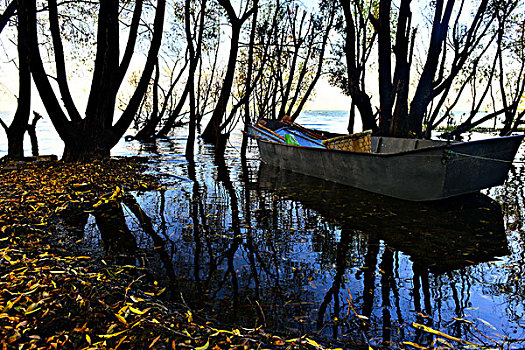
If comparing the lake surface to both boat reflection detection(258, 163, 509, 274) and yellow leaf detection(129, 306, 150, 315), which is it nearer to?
boat reflection detection(258, 163, 509, 274)

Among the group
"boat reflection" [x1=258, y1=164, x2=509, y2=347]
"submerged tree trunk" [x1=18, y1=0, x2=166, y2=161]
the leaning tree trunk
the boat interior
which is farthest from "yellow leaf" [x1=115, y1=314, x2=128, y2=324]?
the leaning tree trunk

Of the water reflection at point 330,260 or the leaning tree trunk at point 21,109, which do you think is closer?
the water reflection at point 330,260

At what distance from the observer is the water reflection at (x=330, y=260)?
3.34 metres

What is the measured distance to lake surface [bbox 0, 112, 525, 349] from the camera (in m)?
3.29

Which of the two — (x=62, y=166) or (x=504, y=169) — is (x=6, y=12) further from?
(x=504, y=169)

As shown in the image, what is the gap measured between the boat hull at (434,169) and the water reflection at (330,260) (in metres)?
0.29

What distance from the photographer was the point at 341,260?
4680 millimetres

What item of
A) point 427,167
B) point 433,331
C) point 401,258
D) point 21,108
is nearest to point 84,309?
point 433,331

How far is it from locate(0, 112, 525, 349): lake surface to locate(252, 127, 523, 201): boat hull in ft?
0.97

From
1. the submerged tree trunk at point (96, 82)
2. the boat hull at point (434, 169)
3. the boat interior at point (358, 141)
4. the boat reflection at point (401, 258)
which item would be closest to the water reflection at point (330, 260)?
the boat reflection at point (401, 258)

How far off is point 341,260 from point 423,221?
2293 millimetres

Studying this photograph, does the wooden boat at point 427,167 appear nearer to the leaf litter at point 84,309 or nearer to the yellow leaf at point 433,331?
the yellow leaf at point 433,331

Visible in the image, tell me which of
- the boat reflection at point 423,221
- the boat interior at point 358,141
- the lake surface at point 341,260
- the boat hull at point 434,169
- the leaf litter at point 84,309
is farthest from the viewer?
the boat interior at point 358,141

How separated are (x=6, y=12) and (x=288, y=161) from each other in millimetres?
9483
